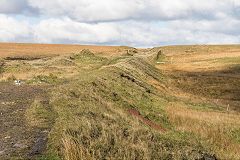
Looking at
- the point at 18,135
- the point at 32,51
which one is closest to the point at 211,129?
the point at 18,135

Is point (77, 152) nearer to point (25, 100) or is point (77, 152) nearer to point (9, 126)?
point (9, 126)

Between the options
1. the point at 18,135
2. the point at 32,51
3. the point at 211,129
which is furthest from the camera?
the point at 32,51

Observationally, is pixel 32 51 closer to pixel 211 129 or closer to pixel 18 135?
pixel 211 129

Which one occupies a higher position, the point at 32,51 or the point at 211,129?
the point at 32,51

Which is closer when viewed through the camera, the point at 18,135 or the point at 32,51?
the point at 18,135

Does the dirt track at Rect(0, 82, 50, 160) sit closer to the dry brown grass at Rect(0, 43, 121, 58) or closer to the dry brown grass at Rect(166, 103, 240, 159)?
the dry brown grass at Rect(166, 103, 240, 159)

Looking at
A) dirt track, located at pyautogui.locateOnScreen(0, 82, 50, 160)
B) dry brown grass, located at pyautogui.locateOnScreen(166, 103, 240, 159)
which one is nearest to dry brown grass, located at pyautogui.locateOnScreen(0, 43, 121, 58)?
dirt track, located at pyautogui.locateOnScreen(0, 82, 50, 160)

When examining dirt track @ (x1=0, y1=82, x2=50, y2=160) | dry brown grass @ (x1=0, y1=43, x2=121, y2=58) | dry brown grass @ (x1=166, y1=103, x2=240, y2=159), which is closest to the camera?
dirt track @ (x1=0, y1=82, x2=50, y2=160)

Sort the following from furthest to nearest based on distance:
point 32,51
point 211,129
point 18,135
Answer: point 32,51 → point 211,129 → point 18,135

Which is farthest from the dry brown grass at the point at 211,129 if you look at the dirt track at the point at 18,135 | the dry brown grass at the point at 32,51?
the dry brown grass at the point at 32,51

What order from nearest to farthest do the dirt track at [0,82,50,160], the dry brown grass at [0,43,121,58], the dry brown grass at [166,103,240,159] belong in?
the dirt track at [0,82,50,160] → the dry brown grass at [166,103,240,159] → the dry brown grass at [0,43,121,58]

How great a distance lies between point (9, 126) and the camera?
27.1 feet

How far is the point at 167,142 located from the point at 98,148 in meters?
2.56

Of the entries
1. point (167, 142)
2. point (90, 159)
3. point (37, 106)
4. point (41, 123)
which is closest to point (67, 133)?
point (90, 159)
